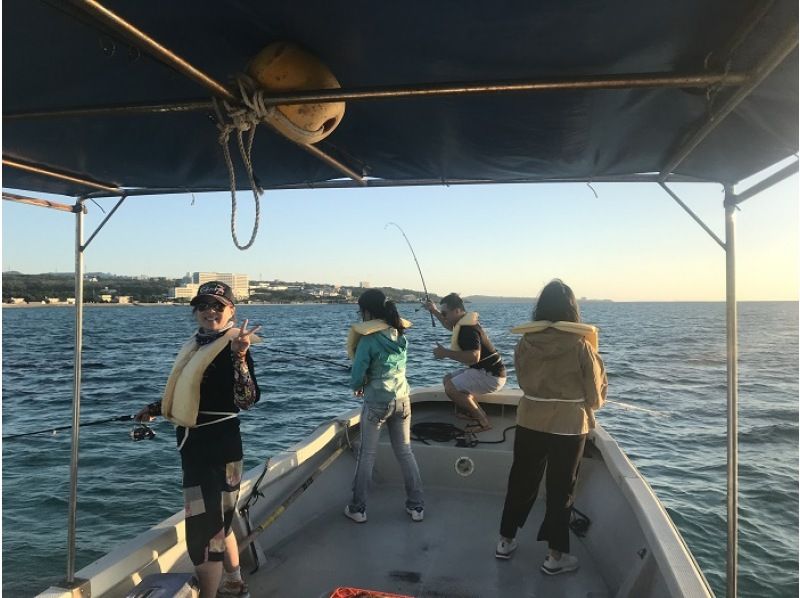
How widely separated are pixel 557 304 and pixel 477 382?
7.23ft

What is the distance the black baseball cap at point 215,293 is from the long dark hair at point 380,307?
1184mm

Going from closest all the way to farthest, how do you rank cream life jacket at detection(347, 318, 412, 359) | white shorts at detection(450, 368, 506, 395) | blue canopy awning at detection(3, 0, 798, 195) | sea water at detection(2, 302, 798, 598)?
1. blue canopy awning at detection(3, 0, 798, 195)
2. cream life jacket at detection(347, 318, 412, 359)
3. white shorts at detection(450, 368, 506, 395)
4. sea water at detection(2, 302, 798, 598)

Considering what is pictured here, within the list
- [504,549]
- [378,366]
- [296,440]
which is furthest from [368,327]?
[296,440]

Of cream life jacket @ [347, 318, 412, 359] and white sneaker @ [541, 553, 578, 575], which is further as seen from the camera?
cream life jacket @ [347, 318, 412, 359]

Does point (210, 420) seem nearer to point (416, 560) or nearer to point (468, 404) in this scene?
point (416, 560)

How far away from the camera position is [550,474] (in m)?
2.98

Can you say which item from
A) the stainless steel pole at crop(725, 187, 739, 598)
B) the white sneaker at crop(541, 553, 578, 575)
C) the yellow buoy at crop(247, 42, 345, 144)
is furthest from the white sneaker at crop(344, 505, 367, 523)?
the yellow buoy at crop(247, 42, 345, 144)

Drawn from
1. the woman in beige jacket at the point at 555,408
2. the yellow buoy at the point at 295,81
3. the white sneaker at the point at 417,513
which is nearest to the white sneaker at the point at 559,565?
the woman in beige jacket at the point at 555,408

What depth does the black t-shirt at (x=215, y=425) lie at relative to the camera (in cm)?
237

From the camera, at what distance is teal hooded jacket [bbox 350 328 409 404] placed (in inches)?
138

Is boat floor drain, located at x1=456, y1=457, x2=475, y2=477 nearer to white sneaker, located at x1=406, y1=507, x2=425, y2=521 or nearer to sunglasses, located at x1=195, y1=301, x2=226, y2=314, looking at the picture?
white sneaker, located at x1=406, y1=507, x2=425, y2=521

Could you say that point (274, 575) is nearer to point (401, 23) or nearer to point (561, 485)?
point (561, 485)

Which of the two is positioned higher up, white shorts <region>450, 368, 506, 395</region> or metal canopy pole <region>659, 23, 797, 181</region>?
metal canopy pole <region>659, 23, 797, 181</region>

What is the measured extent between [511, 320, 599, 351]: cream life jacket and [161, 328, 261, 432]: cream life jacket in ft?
4.70
